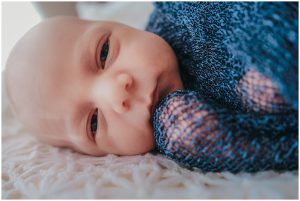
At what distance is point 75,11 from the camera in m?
1.22

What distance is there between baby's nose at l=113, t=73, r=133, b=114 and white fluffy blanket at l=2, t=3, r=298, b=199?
0.32ft

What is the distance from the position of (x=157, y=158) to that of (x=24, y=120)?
0.33 metres

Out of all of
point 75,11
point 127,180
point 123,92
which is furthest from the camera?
point 75,11

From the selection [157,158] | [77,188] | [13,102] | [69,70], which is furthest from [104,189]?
[13,102]

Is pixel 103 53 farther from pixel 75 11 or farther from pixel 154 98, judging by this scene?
pixel 75 11

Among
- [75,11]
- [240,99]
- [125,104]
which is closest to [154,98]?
[125,104]

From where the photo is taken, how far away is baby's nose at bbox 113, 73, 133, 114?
649 mm

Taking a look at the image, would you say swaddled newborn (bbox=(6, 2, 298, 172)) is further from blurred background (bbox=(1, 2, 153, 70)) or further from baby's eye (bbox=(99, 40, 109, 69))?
blurred background (bbox=(1, 2, 153, 70))

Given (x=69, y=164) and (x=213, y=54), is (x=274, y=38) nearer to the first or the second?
(x=213, y=54)

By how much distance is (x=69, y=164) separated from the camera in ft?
2.17

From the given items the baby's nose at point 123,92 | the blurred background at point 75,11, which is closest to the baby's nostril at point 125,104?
the baby's nose at point 123,92

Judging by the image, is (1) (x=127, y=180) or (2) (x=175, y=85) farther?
(2) (x=175, y=85)

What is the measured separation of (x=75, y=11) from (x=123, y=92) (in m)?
0.67

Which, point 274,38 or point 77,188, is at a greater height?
point 274,38
